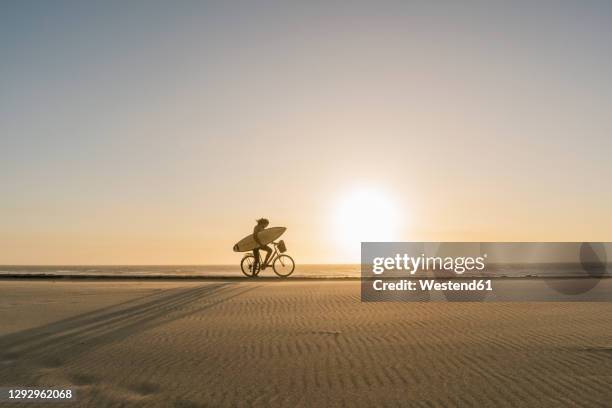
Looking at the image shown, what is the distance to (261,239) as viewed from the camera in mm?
29766

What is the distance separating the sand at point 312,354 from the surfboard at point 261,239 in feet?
46.4

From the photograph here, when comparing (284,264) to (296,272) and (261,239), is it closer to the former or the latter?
(261,239)

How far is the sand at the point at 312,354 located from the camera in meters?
6.68

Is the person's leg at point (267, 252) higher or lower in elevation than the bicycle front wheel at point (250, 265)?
higher

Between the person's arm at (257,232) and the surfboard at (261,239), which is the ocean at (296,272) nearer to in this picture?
the surfboard at (261,239)

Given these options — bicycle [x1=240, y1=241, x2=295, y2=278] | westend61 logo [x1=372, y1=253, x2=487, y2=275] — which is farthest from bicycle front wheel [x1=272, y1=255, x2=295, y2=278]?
westend61 logo [x1=372, y1=253, x2=487, y2=275]

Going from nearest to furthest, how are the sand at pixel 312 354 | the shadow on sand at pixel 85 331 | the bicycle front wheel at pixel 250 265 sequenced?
the sand at pixel 312 354 < the shadow on sand at pixel 85 331 < the bicycle front wheel at pixel 250 265

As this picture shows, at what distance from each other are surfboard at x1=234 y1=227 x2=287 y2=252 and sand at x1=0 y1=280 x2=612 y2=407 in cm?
1413

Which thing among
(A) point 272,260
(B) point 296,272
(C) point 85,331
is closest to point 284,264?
(A) point 272,260

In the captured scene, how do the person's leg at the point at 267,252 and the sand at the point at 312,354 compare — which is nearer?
the sand at the point at 312,354

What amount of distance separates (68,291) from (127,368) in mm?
14177

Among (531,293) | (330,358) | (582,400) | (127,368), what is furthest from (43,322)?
(531,293)

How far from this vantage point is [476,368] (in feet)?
26.0

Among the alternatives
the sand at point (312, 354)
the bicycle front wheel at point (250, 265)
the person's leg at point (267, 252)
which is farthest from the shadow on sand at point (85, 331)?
the bicycle front wheel at point (250, 265)
